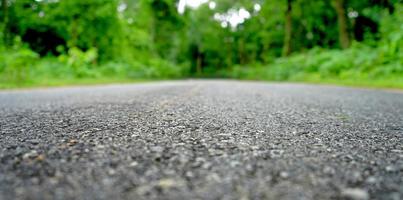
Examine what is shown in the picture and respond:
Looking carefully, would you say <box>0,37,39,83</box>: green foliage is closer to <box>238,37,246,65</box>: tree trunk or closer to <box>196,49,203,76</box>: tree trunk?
<box>238,37,246,65</box>: tree trunk

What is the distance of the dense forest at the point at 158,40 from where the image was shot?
12883 mm

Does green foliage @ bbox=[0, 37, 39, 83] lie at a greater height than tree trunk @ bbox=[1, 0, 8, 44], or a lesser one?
lesser

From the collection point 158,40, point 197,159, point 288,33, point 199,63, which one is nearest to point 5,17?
point 197,159

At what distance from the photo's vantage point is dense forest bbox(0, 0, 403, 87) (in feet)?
42.3

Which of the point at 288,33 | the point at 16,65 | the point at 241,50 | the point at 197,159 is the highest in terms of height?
the point at 288,33

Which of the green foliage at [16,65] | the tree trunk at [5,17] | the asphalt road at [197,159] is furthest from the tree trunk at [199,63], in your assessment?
the asphalt road at [197,159]

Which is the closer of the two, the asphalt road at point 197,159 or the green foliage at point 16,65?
the asphalt road at point 197,159

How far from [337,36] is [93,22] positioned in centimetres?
2288

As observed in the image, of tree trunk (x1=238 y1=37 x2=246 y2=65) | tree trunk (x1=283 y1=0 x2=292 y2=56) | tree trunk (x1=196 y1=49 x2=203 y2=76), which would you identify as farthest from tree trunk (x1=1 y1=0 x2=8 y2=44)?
tree trunk (x1=196 y1=49 x2=203 y2=76)

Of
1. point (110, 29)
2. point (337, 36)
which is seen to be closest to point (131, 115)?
point (110, 29)

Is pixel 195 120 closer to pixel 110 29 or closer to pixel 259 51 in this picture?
pixel 110 29

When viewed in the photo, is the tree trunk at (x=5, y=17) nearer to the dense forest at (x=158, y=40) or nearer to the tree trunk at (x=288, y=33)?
the dense forest at (x=158, y=40)

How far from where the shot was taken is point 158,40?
3647cm

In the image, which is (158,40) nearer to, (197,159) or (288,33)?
(288,33)
